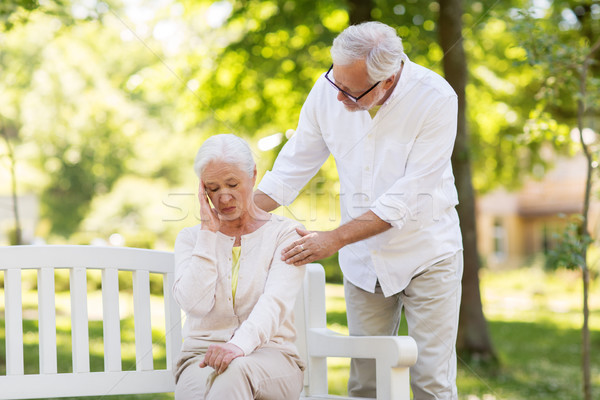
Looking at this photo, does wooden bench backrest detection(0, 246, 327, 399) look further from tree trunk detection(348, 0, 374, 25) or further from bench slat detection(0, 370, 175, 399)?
tree trunk detection(348, 0, 374, 25)

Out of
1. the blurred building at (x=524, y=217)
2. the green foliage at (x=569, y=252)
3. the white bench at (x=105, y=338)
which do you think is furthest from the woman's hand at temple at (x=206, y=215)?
the blurred building at (x=524, y=217)

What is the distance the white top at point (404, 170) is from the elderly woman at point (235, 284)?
0.35 m

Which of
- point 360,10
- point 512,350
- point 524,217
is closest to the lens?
point 360,10

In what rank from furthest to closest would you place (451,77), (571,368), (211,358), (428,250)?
(571,368)
(451,77)
(428,250)
(211,358)

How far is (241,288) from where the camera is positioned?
2.59m

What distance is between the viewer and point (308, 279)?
2.98m

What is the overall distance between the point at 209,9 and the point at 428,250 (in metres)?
7.49

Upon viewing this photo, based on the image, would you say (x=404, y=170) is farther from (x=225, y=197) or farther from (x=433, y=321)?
(x=225, y=197)

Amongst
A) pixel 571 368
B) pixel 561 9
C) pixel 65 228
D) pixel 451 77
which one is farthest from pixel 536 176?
pixel 65 228

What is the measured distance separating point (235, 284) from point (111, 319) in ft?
1.77

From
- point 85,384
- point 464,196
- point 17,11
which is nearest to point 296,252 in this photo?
point 85,384

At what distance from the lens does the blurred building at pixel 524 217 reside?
26.8 meters

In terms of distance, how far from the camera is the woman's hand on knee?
2316 millimetres

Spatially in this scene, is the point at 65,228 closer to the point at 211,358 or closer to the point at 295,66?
the point at 295,66
